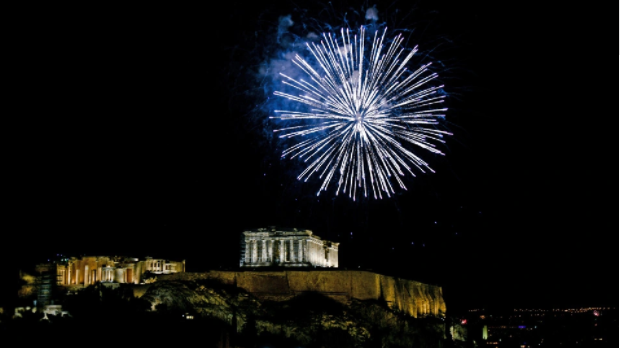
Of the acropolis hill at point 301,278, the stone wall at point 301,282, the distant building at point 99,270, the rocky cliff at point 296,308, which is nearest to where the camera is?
the rocky cliff at point 296,308

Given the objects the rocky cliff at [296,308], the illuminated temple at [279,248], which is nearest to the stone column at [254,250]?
the illuminated temple at [279,248]

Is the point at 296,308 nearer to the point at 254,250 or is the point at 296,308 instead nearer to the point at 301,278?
the point at 301,278

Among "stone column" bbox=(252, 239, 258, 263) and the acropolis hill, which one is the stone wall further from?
"stone column" bbox=(252, 239, 258, 263)

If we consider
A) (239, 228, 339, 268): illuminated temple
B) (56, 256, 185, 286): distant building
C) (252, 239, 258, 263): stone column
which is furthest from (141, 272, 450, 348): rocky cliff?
(252, 239, 258, 263): stone column

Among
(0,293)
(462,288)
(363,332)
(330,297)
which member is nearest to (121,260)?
(0,293)

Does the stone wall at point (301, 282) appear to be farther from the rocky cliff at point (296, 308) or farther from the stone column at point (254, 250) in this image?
the stone column at point (254, 250)

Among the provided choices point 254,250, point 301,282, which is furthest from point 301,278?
point 254,250
